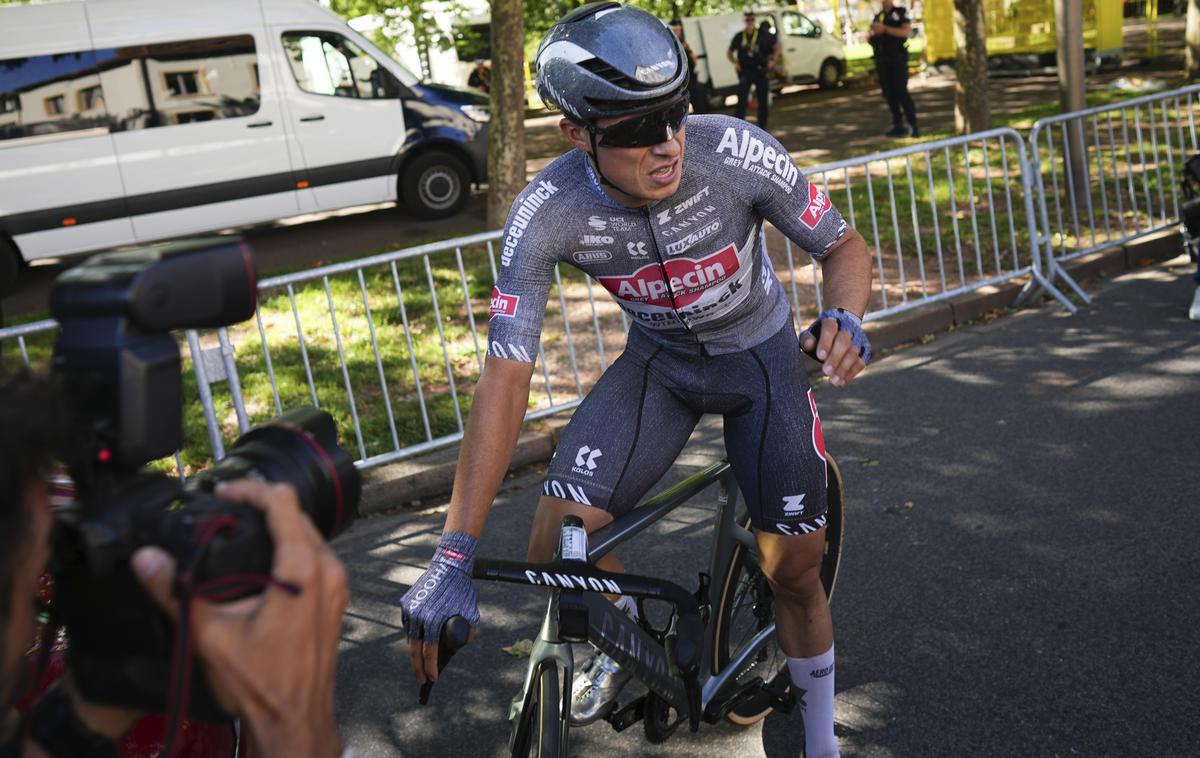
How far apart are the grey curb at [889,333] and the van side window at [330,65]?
7.61m

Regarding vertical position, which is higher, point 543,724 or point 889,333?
point 543,724

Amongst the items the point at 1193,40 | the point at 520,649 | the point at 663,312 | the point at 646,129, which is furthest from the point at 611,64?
the point at 1193,40

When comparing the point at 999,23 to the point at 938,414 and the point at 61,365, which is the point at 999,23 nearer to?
the point at 938,414

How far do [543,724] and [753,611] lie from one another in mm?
1207

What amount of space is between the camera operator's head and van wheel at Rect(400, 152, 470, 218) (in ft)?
40.3

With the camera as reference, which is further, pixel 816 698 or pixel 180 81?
pixel 180 81

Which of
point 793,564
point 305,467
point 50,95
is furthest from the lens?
point 50,95

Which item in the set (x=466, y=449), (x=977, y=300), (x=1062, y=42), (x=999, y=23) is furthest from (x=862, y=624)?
(x=999, y=23)

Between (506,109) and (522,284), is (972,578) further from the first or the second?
(506,109)

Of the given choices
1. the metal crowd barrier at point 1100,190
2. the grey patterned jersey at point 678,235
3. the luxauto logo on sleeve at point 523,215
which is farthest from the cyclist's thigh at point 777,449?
the metal crowd barrier at point 1100,190

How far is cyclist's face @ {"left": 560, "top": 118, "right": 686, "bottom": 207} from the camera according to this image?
271cm

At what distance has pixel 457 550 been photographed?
96.7 inches

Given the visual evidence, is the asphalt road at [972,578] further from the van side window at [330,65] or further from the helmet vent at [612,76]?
the van side window at [330,65]

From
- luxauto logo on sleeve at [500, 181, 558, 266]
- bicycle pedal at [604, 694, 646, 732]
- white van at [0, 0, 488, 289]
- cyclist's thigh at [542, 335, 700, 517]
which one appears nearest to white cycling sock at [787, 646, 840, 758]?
bicycle pedal at [604, 694, 646, 732]
